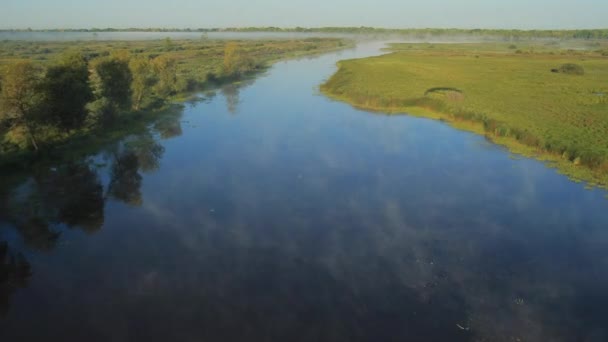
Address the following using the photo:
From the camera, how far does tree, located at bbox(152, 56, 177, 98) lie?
58.1 meters

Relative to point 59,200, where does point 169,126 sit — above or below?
above

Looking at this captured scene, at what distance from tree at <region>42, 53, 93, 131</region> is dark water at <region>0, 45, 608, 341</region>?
4.81 metres

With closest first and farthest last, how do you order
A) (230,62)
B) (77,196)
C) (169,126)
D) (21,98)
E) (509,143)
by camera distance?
(77,196) < (21,98) < (509,143) < (169,126) < (230,62)

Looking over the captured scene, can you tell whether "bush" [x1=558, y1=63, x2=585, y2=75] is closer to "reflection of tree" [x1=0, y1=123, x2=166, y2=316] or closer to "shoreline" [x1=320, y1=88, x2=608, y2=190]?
"shoreline" [x1=320, y1=88, x2=608, y2=190]

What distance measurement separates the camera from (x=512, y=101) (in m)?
52.3

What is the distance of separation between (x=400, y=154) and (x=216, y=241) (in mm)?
20582

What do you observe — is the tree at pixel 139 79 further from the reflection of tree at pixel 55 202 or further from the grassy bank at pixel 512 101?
the grassy bank at pixel 512 101

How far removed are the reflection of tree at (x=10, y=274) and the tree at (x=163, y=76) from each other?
42.6m

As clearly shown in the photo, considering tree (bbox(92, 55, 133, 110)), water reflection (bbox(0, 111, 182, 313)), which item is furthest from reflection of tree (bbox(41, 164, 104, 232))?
tree (bbox(92, 55, 133, 110))

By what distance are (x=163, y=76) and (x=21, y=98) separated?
31.0 meters

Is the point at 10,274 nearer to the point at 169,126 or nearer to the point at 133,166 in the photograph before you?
the point at 133,166

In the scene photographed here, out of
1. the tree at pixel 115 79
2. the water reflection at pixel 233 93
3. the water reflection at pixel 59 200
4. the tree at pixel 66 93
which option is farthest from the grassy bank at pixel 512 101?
the tree at pixel 66 93

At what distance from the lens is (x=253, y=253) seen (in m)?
19.8

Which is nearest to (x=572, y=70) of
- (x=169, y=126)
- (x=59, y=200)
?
(x=169, y=126)
